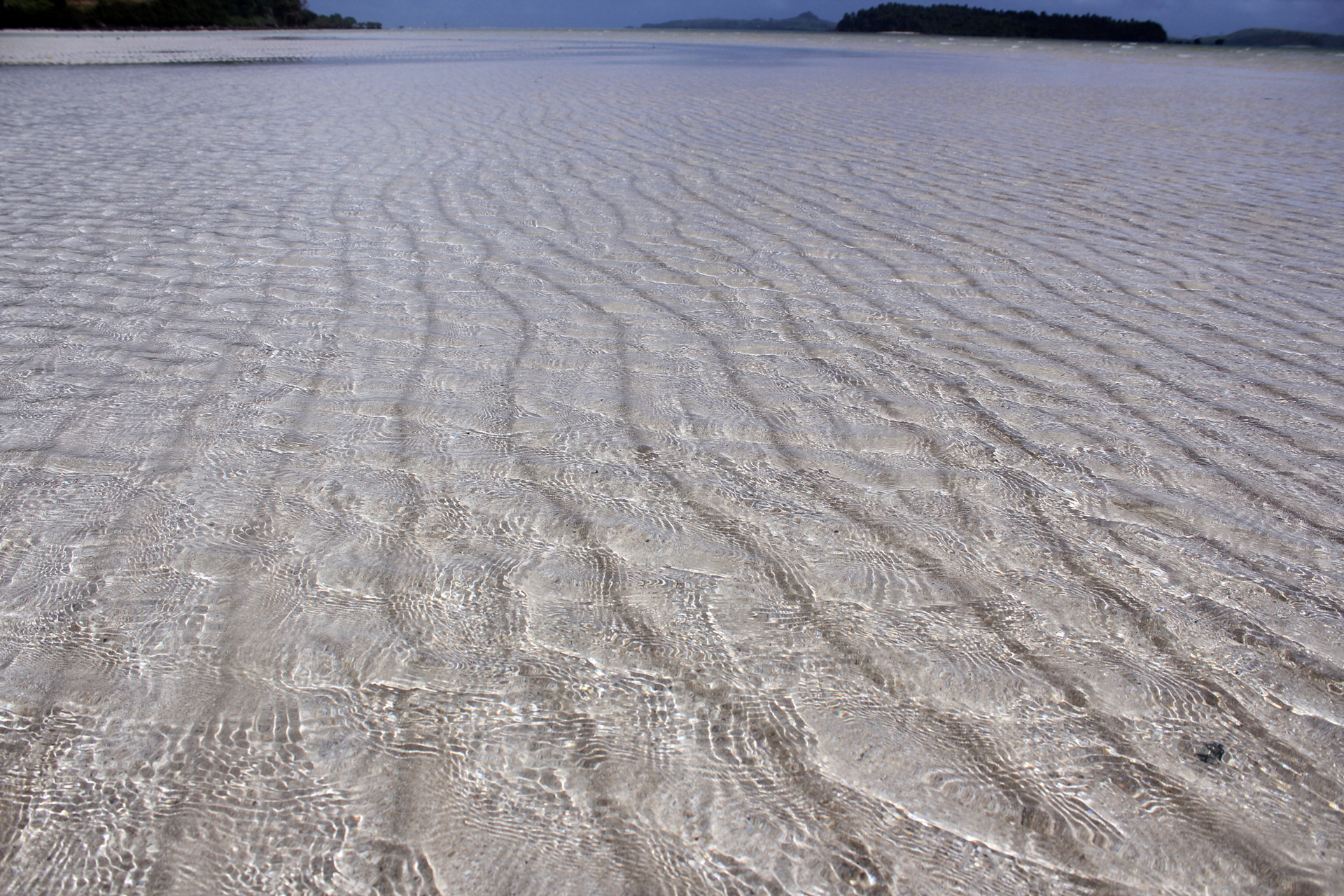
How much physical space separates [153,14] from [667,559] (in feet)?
163

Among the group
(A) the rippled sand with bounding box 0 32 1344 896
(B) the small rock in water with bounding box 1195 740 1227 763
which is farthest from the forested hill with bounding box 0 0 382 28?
(B) the small rock in water with bounding box 1195 740 1227 763

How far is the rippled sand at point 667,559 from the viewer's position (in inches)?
50.4

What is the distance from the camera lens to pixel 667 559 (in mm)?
1900

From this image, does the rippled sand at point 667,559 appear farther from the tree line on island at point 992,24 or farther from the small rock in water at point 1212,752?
the tree line on island at point 992,24

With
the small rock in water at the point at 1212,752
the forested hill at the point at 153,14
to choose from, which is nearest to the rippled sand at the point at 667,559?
the small rock in water at the point at 1212,752

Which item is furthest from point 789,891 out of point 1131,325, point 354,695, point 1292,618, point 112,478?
point 1131,325

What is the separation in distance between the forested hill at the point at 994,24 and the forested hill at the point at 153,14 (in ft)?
137

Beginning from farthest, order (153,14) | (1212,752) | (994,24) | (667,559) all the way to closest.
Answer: (994,24) < (153,14) < (667,559) < (1212,752)

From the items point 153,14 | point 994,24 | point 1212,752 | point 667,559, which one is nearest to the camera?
point 1212,752

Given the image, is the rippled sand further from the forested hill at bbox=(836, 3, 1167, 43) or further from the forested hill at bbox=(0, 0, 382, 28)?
the forested hill at bbox=(836, 3, 1167, 43)

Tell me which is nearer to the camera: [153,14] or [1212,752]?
[1212,752]

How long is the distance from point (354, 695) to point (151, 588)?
617mm

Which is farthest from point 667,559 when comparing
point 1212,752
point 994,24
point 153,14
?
point 994,24

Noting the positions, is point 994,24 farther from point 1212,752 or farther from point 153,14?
point 1212,752
